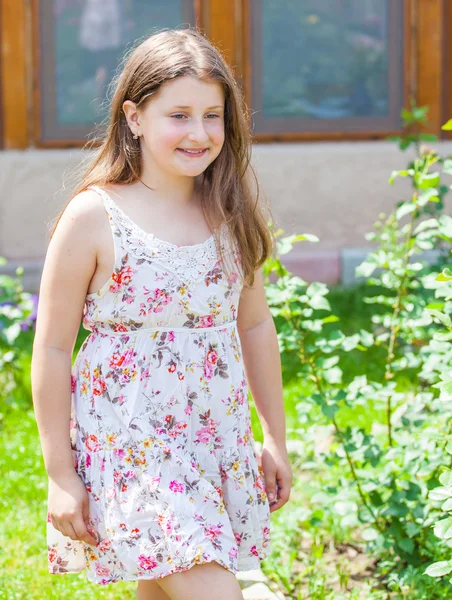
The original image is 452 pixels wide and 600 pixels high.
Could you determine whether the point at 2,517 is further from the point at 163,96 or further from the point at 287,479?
the point at 163,96

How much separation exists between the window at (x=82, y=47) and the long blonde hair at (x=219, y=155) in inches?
163

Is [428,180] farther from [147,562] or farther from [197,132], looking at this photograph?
[147,562]

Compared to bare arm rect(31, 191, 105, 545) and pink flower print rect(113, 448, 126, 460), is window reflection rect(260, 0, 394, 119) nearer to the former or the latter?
bare arm rect(31, 191, 105, 545)

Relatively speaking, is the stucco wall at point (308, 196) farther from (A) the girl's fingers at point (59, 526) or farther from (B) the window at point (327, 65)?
(A) the girl's fingers at point (59, 526)

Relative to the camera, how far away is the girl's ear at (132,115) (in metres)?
2.10

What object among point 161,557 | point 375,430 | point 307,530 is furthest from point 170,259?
point 375,430

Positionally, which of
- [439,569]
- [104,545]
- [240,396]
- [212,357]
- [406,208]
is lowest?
[439,569]

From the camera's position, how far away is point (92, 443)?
78.7 inches

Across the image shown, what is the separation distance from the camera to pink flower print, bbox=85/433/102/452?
1.99m

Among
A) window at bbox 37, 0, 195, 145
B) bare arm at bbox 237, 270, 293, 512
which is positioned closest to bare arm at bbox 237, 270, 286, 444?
bare arm at bbox 237, 270, 293, 512

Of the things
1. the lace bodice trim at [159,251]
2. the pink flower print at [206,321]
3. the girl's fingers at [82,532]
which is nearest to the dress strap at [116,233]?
the lace bodice trim at [159,251]

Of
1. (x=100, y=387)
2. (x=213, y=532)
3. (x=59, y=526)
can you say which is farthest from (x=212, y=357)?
(x=59, y=526)

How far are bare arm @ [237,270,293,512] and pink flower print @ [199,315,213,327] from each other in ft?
0.74

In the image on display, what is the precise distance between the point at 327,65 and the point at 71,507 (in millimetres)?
5061
